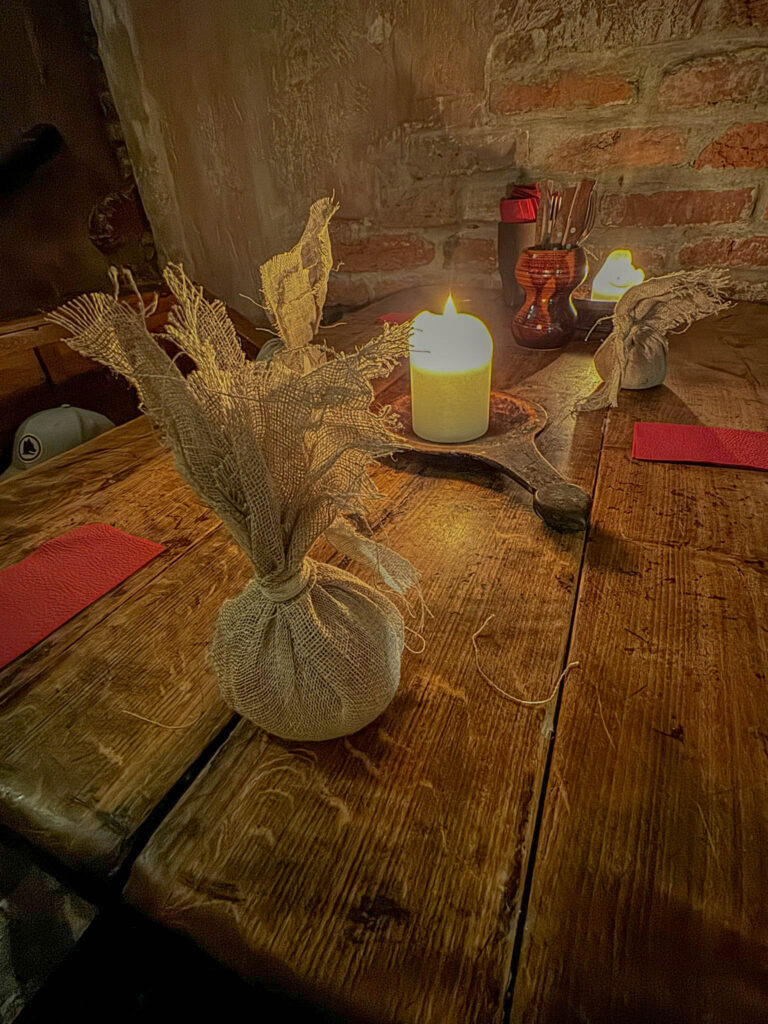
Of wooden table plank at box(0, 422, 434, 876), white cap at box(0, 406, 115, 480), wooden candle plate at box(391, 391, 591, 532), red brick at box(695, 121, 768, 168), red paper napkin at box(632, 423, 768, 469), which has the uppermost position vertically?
red brick at box(695, 121, 768, 168)

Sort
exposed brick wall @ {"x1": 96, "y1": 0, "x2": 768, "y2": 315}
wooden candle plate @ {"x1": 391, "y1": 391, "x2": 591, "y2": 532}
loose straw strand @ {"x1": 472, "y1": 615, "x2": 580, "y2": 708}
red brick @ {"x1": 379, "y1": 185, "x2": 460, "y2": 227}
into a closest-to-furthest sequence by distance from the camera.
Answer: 1. loose straw strand @ {"x1": 472, "y1": 615, "x2": 580, "y2": 708}
2. wooden candle plate @ {"x1": 391, "y1": 391, "x2": 591, "y2": 532}
3. exposed brick wall @ {"x1": 96, "y1": 0, "x2": 768, "y2": 315}
4. red brick @ {"x1": 379, "y1": 185, "x2": 460, "y2": 227}

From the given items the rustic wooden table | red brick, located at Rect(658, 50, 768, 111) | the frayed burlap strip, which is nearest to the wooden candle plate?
the rustic wooden table

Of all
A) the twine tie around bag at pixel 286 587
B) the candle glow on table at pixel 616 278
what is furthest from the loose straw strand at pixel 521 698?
the candle glow on table at pixel 616 278

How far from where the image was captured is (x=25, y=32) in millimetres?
1515

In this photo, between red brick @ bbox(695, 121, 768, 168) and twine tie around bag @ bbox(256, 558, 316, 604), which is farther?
red brick @ bbox(695, 121, 768, 168)

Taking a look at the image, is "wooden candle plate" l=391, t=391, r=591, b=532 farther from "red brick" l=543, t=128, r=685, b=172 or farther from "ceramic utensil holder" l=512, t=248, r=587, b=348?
"red brick" l=543, t=128, r=685, b=172

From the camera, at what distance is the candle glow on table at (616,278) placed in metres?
1.12

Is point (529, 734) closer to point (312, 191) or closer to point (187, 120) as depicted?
point (312, 191)

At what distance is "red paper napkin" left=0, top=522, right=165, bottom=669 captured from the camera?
46 cm

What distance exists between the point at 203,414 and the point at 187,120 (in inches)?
81.4

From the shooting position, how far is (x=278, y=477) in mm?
298

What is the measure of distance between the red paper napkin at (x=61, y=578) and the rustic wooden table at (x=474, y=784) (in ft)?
0.07

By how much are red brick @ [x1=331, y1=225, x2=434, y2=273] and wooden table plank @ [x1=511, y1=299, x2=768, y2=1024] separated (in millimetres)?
1314

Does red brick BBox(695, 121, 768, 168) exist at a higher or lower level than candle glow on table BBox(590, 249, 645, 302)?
higher
